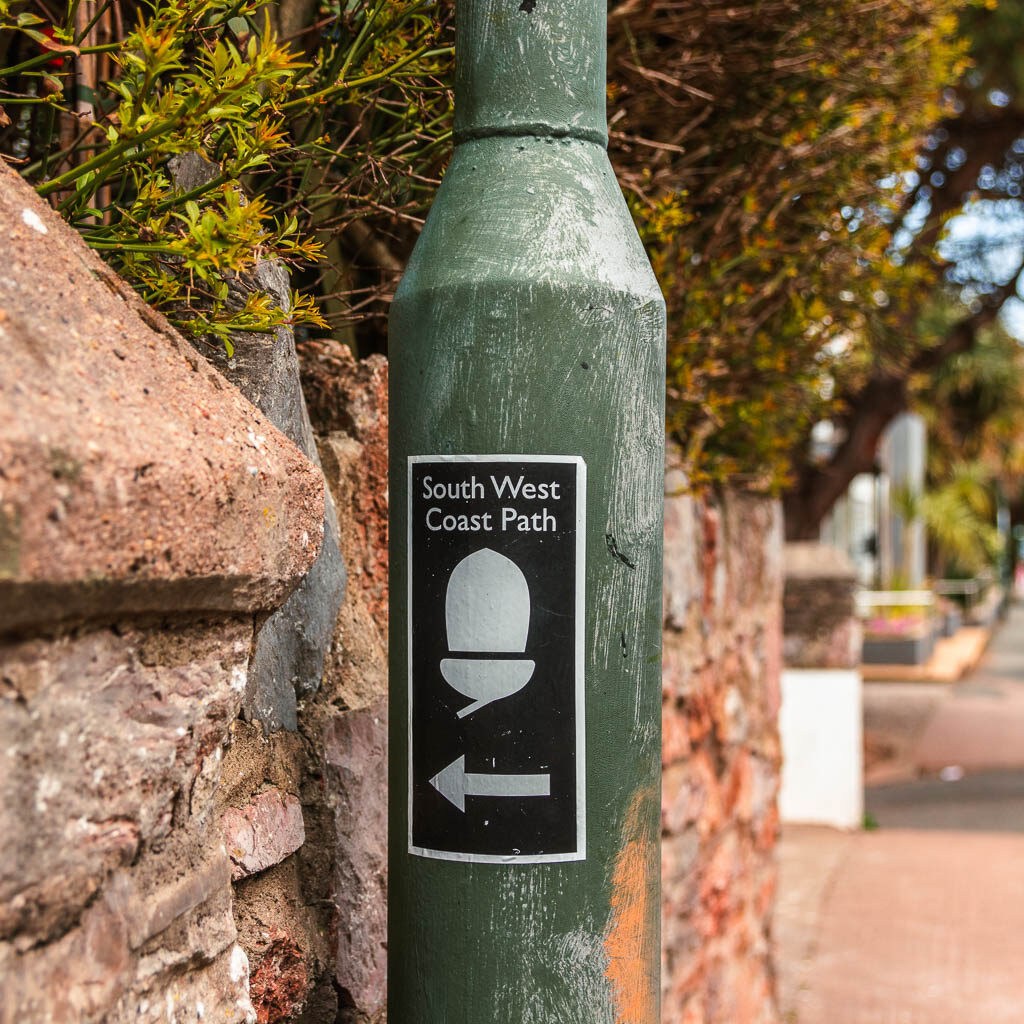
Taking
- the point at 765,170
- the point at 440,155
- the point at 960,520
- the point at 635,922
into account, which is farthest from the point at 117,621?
the point at 960,520

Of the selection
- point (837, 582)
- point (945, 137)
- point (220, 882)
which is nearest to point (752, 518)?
point (220, 882)

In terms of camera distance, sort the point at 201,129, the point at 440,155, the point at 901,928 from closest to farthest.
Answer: the point at 201,129, the point at 440,155, the point at 901,928

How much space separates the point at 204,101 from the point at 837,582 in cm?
761

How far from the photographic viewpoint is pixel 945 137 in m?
9.01

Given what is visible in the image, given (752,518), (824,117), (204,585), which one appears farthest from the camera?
(752,518)

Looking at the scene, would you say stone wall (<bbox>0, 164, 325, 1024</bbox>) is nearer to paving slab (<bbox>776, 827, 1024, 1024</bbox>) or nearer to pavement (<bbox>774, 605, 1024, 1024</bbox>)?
pavement (<bbox>774, 605, 1024, 1024</bbox>)

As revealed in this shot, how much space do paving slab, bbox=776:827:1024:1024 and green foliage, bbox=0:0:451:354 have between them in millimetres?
4338

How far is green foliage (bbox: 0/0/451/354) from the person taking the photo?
1.25m

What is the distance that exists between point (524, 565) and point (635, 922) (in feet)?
1.63

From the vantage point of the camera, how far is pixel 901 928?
612cm

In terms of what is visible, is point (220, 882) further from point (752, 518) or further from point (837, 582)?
point (837, 582)

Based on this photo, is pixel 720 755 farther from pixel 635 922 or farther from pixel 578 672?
pixel 578 672

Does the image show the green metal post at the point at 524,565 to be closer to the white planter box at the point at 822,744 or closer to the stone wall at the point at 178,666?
the stone wall at the point at 178,666

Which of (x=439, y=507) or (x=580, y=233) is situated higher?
(x=580, y=233)
